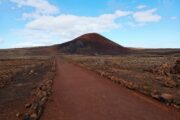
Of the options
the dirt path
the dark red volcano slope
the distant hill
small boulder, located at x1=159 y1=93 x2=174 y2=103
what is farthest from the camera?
the dark red volcano slope

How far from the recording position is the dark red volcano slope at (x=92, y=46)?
131 meters

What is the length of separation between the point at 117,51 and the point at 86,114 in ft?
405

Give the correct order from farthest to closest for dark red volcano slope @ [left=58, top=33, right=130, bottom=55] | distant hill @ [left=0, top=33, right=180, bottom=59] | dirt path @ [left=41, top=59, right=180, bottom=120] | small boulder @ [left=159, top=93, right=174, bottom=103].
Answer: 1. dark red volcano slope @ [left=58, top=33, right=130, bottom=55]
2. distant hill @ [left=0, top=33, right=180, bottom=59]
3. small boulder @ [left=159, top=93, right=174, bottom=103]
4. dirt path @ [left=41, top=59, right=180, bottom=120]

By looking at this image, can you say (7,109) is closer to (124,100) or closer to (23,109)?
(23,109)

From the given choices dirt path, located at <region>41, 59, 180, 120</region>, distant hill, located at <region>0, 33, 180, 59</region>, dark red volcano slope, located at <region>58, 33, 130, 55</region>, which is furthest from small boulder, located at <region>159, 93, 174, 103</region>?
dark red volcano slope, located at <region>58, 33, 130, 55</region>

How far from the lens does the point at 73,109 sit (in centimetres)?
1138

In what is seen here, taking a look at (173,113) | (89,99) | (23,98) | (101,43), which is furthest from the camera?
(101,43)

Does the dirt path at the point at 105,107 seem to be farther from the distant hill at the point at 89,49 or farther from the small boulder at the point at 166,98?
the distant hill at the point at 89,49

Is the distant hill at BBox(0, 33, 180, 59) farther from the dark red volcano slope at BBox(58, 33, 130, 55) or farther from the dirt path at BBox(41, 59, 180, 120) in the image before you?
the dirt path at BBox(41, 59, 180, 120)

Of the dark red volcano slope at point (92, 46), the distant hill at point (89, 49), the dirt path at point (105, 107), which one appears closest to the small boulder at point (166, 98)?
the dirt path at point (105, 107)

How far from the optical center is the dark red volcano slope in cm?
13138

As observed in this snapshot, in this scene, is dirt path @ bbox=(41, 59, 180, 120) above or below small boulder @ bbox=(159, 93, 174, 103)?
below

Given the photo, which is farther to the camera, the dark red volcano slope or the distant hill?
the dark red volcano slope

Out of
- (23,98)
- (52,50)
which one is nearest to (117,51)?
(52,50)
